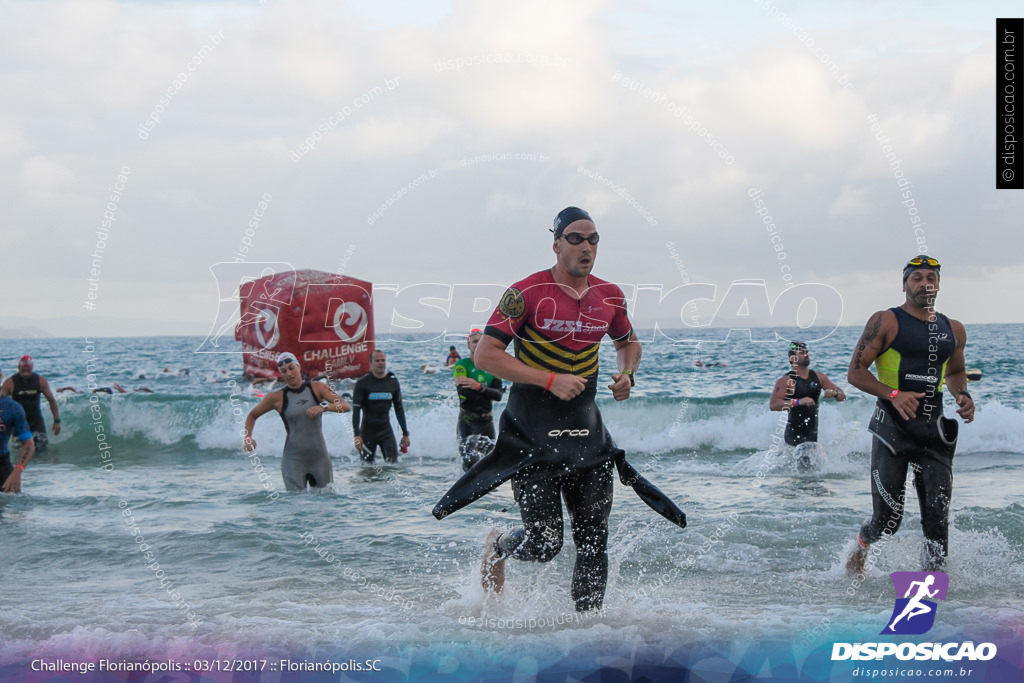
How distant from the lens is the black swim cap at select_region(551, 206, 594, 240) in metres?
4.60

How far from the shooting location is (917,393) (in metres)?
5.71

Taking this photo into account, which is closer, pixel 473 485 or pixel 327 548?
pixel 473 485

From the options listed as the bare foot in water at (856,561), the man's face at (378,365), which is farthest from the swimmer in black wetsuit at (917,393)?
the man's face at (378,365)

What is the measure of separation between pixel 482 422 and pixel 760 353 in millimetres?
28720

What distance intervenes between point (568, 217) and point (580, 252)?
224 mm

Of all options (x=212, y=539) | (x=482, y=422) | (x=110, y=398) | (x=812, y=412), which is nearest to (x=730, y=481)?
(x=812, y=412)

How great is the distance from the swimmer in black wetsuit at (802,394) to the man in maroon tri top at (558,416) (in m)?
7.51

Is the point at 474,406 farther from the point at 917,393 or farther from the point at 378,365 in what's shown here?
the point at 917,393

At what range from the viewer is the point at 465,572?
276 inches

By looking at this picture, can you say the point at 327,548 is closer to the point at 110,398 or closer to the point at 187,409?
the point at 187,409

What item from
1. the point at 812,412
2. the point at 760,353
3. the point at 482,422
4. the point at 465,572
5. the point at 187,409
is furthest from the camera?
the point at 760,353

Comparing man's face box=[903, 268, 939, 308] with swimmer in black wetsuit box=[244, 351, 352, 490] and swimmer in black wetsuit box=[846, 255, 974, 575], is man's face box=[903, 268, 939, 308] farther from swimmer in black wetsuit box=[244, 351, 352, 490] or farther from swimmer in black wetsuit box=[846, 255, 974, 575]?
swimmer in black wetsuit box=[244, 351, 352, 490]

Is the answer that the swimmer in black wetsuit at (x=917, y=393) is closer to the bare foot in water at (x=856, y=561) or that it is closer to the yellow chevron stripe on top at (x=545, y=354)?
the bare foot in water at (x=856, y=561)

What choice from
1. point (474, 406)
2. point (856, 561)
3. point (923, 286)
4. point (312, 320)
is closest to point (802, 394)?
point (474, 406)
